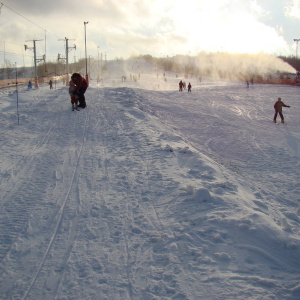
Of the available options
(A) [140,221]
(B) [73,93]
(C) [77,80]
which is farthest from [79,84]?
(A) [140,221]

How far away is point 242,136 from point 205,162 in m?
7.06

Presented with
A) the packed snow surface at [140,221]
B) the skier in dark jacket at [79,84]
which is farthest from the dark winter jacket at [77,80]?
the packed snow surface at [140,221]

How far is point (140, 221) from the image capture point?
473 centimetres

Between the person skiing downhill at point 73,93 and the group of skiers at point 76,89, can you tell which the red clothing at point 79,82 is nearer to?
the group of skiers at point 76,89

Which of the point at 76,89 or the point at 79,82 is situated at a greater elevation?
the point at 79,82

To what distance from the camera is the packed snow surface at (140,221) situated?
132 inches

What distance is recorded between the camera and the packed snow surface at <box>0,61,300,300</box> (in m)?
3.34

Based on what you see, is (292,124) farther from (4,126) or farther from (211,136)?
(4,126)

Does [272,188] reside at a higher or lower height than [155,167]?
lower

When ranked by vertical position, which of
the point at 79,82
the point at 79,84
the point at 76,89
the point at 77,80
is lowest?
the point at 76,89

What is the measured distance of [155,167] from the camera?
23.7ft

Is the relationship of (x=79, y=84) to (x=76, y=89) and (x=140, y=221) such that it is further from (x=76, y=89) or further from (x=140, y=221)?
(x=140, y=221)

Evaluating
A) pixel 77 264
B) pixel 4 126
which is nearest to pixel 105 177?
pixel 77 264

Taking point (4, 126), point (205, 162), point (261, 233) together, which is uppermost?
point (4, 126)
